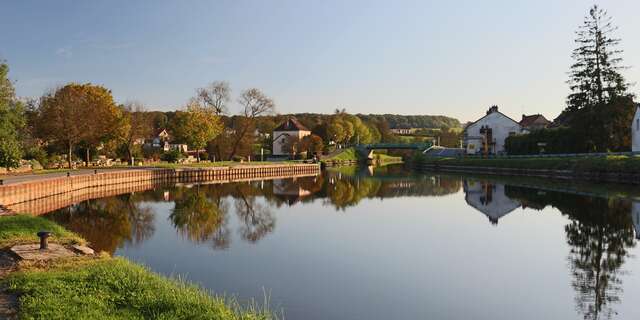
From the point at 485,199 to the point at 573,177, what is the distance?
794 inches

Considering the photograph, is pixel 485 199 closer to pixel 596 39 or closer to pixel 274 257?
pixel 274 257

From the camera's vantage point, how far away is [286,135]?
347ft

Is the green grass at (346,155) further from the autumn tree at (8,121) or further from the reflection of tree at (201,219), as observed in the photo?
the autumn tree at (8,121)

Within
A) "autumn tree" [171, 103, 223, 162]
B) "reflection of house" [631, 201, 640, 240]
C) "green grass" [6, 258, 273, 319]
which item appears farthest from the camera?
"autumn tree" [171, 103, 223, 162]

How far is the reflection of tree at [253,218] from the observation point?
71.9ft

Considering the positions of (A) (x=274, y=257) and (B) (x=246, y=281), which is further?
(A) (x=274, y=257)

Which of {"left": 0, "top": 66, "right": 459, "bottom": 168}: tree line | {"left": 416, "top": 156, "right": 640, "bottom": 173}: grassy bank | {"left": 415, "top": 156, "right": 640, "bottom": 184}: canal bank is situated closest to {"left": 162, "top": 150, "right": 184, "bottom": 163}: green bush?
{"left": 0, "top": 66, "right": 459, "bottom": 168}: tree line

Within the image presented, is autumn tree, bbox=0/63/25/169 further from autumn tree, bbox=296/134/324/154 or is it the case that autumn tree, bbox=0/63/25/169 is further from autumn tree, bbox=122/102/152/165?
autumn tree, bbox=296/134/324/154

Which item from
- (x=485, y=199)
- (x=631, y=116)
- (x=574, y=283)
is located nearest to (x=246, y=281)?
(x=574, y=283)

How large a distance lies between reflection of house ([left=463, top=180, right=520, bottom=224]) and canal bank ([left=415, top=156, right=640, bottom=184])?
9569 mm

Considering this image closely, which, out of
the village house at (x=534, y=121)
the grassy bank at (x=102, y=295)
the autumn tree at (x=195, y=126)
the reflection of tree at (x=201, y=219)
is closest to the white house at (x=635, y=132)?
the village house at (x=534, y=121)

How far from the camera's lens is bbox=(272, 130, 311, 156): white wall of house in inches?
4123

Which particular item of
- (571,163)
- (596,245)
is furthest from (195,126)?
(596,245)

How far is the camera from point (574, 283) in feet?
44.3
